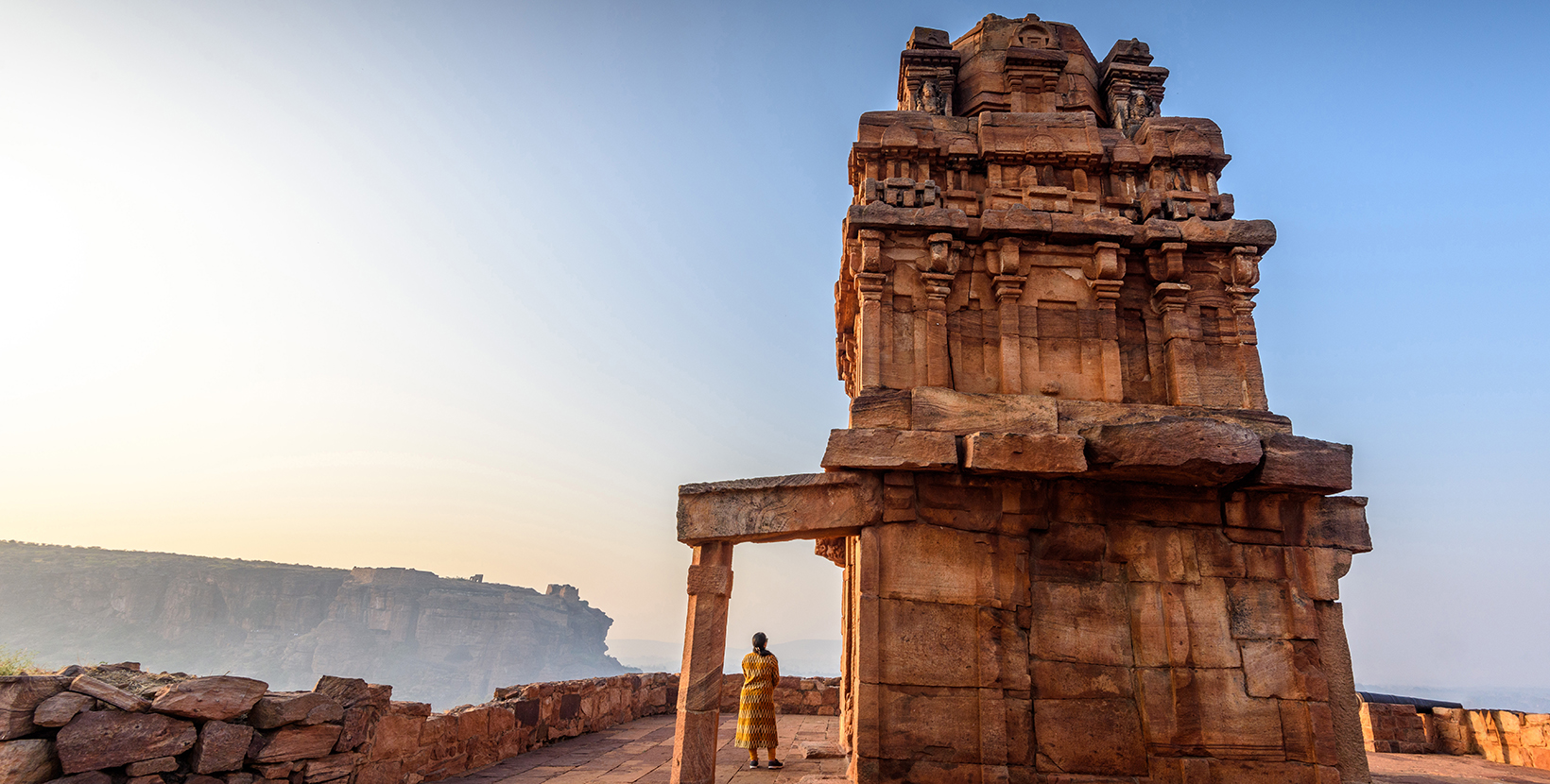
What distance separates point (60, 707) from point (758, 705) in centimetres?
533

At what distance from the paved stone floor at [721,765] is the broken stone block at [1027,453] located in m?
2.90

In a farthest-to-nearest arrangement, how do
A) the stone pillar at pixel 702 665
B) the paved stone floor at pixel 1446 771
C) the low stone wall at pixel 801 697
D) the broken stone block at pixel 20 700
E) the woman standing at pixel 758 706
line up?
the low stone wall at pixel 801 697 < the paved stone floor at pixel 1446 771 < the woman standing at pixel 758 706 < the stone pillar at pixel 702 665 < the broken stone block at pixel 20 700

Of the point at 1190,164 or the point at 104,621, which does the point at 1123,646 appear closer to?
the point at 1190,164

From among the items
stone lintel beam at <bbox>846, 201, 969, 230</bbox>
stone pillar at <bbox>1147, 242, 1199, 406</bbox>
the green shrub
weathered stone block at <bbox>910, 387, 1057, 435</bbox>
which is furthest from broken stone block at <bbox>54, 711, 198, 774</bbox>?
stone pillar at <bbox>1147, 242, 1199, 406</bbox>

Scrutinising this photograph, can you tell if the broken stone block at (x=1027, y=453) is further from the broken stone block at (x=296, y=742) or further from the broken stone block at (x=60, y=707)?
the broken stone block at (x=60, y=707)

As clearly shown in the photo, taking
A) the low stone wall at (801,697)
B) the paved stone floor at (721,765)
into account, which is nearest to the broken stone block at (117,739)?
the paved stone floor at (721,765)

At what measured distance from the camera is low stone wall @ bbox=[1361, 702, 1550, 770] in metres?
9.85

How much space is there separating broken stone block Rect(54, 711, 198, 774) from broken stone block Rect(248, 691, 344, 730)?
423 millimetres

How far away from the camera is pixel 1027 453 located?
17.2 feet

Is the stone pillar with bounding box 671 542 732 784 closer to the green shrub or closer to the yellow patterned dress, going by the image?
the yellow patterned dress

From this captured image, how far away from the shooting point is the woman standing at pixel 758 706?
24.1ft

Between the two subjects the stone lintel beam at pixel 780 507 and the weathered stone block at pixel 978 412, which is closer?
the stone lintel beam at pixel 780 507

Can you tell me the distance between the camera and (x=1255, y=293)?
6703 mm

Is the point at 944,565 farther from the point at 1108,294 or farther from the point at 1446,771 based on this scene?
the point at 1446,771
